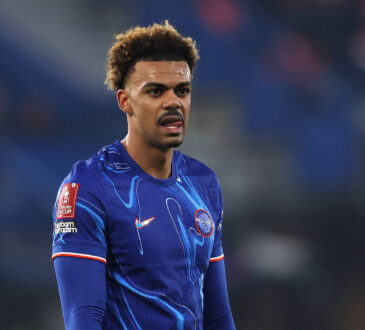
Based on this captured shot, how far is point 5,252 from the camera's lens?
4680 mm

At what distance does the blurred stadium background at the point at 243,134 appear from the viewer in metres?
4.84

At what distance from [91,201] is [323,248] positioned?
3.54 metres

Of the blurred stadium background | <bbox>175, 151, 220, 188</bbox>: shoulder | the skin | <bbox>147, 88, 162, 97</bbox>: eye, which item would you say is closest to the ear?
the skin

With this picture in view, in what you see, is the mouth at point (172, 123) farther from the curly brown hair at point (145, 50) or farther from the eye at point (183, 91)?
the curly brown hair at point (145, 50)

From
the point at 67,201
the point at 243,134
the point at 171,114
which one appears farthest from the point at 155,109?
the point at 243,134

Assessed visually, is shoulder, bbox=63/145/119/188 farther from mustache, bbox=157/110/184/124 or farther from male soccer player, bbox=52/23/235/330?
mustache, bbox=157/110/184/124

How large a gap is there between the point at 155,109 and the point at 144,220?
355mm

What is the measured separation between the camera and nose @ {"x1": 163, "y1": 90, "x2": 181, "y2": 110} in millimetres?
1898

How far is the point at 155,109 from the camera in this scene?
6.26ft

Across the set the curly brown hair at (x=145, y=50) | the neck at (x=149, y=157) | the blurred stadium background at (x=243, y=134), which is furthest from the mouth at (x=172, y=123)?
the blurred stadium background at (x=243, y=134)

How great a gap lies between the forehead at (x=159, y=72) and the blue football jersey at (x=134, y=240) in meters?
0.28

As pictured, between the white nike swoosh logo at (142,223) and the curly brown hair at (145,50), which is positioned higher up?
the curly brown hair at (145,50)

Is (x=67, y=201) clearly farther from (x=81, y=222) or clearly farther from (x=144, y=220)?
(x=144, y=220)

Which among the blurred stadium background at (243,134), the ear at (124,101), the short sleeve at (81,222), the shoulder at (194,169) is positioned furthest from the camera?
the blurred stadium background at (243,134)
